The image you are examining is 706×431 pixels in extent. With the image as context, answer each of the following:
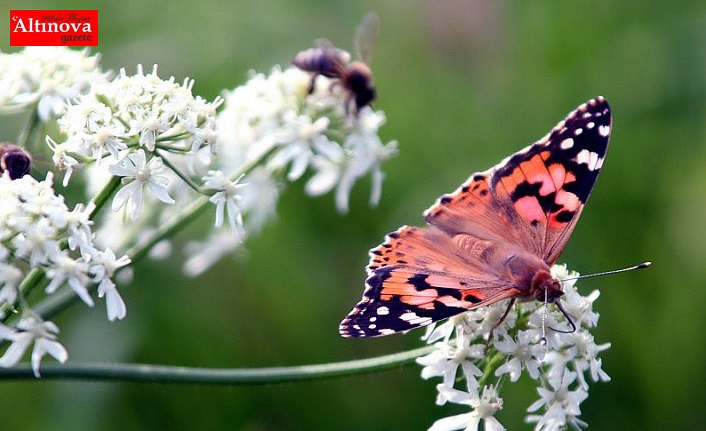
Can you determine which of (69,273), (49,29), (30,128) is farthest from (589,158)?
(49,29)

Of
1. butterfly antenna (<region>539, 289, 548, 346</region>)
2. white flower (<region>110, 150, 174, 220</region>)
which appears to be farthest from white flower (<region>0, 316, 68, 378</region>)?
butterfly antenna (<region>539, 289, 548, 346</region>)

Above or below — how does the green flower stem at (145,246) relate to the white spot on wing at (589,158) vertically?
below

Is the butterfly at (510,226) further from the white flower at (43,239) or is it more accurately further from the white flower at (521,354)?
the white flower at (43,239)

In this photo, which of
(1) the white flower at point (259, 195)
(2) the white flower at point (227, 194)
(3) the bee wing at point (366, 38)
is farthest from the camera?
(3) the bee wing at point (366, 38)

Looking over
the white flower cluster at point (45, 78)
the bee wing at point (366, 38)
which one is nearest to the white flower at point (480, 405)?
the white flower cluster at point (45, 78)

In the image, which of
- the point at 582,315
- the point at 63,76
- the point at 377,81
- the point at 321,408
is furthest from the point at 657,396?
the point at 63,76

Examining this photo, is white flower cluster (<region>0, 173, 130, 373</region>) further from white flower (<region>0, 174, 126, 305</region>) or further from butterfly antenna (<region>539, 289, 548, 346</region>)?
butterfly antenna (<region>539, 289, 548, 346</region>)
